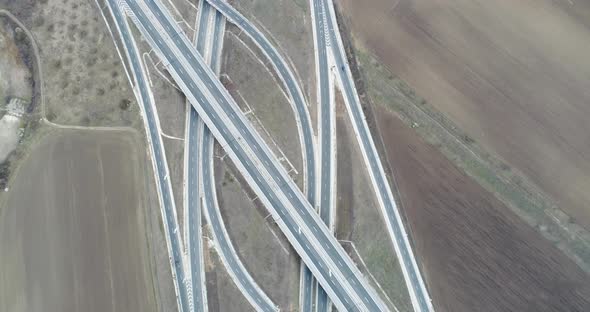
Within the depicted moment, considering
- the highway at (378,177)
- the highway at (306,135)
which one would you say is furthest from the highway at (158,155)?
the highway at (378,177)

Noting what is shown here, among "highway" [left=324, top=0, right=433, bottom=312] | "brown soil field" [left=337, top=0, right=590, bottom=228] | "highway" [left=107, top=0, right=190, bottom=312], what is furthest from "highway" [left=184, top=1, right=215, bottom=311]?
"brown soil field" [left=337, top=0, right=590, bottom=228]

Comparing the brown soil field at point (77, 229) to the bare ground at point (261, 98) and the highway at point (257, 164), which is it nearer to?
the highway at point (257, 164)

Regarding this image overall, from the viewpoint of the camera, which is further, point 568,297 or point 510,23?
point 510,23

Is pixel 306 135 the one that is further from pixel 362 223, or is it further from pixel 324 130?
pixel 362 223

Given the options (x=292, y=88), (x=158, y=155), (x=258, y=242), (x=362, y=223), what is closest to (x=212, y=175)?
(x=158, y=155)

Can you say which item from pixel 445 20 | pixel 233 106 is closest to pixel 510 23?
pixel 445 20

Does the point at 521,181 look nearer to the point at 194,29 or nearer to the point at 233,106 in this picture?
the point at 233,106
